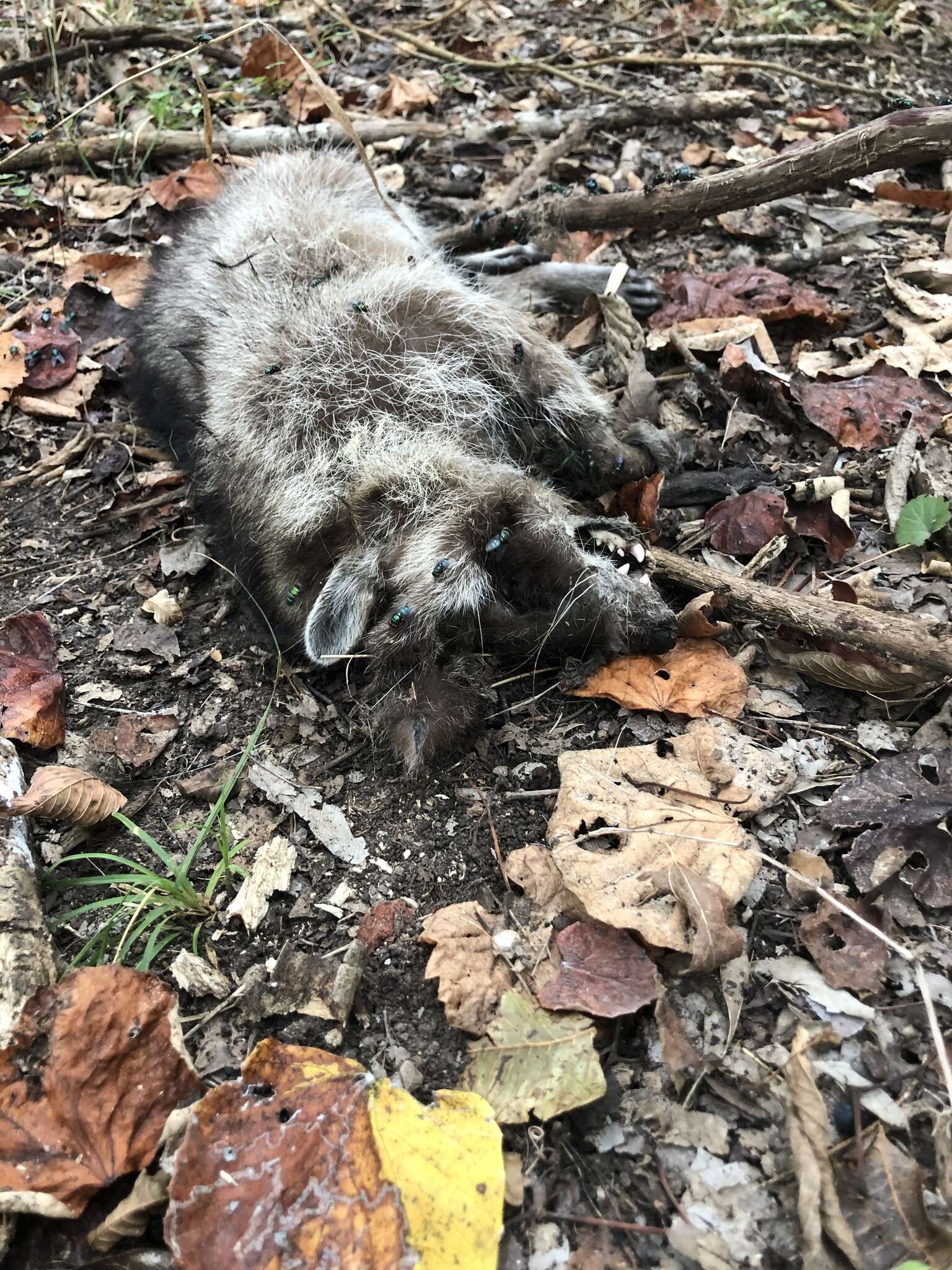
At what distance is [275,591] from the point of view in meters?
3.29

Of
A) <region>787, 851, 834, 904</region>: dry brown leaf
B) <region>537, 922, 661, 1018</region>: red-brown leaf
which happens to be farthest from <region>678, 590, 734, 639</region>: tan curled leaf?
<region>537, 922, 661, 1018</region>: red-brown leaf

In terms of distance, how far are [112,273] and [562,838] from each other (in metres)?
4.26

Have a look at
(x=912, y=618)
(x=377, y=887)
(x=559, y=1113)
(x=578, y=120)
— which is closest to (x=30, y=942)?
(x=377, y=887)

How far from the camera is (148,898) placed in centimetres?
241

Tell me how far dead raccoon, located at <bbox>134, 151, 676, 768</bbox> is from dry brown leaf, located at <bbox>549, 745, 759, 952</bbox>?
1.64 ft

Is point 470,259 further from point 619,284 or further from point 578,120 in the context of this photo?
point 578,120

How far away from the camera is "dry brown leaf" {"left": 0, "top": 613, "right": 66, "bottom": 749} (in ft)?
9.45

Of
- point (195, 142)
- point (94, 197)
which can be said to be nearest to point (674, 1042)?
point (94, 197)

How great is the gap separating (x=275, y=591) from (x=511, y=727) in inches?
43.2

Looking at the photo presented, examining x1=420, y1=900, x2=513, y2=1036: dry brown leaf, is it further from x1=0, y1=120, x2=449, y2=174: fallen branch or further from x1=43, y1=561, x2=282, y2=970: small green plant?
x1=0, y1=120, x2=449, y2=174: fallen branch

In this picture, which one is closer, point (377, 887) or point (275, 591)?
point (377, 887)

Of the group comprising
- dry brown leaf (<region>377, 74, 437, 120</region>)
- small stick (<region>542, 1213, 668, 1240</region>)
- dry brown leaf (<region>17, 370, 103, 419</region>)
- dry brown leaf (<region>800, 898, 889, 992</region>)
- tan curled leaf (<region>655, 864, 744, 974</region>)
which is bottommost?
small stick (<region>542, 1213, 668, 1240</region>)

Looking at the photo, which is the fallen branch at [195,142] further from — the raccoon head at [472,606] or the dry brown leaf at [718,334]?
the raccoon head at [472,606]

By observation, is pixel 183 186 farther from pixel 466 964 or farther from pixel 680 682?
pixel 466 964
